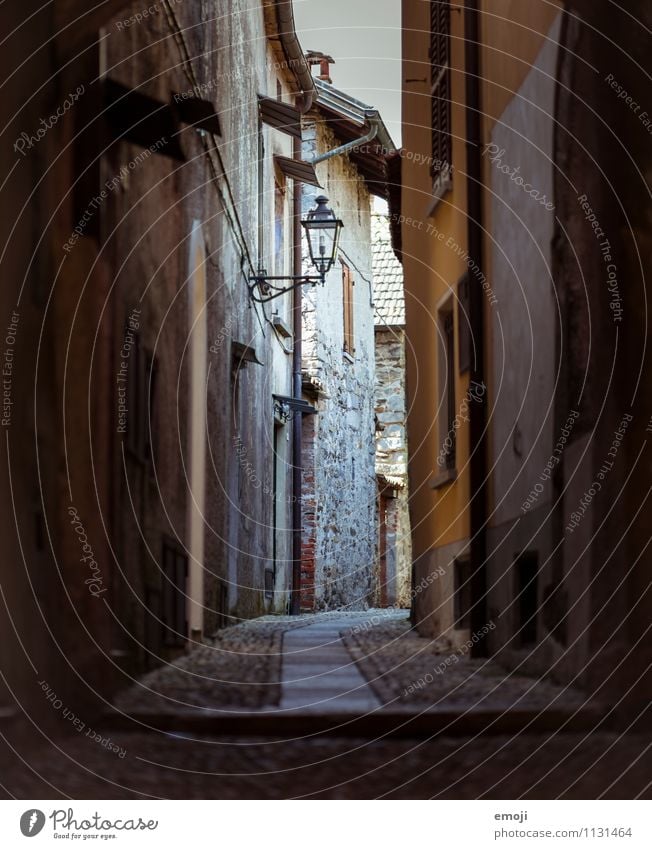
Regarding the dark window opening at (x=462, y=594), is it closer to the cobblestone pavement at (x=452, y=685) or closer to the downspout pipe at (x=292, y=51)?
the cobblestone pavement at (x=452, y=685)

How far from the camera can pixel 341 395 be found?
8.27 meters

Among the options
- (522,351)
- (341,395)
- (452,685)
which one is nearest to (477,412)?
(522,351)

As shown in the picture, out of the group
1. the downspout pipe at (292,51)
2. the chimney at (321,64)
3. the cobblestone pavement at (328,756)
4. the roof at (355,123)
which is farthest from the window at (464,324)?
the downspout pipe at (292,51)

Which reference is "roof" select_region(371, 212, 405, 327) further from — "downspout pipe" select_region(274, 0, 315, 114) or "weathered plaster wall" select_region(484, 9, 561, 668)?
A: "weathered plaster wall" select_region(484, 9, 561, 668)

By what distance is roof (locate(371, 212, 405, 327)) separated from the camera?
8.72 m

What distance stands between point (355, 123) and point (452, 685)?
191 inches

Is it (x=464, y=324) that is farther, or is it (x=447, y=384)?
(x=447, y=384)

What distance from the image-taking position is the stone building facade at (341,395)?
309 inches

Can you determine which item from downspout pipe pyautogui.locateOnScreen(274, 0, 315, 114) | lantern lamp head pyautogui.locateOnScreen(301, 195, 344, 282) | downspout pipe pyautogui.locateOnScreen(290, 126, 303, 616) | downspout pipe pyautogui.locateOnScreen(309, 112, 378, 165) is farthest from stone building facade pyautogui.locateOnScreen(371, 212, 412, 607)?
lantern lamp head pyautogui.locateOnScreen(301, 195, 344, 282)

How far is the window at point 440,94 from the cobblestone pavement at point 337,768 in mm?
1900

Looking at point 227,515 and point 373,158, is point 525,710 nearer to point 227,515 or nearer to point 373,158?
point 227,515

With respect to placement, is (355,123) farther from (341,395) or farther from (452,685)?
(452,685)

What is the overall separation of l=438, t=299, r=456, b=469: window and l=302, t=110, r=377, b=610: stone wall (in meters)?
3.82

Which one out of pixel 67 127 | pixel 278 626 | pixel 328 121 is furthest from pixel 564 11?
pixel 328 121
